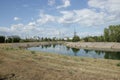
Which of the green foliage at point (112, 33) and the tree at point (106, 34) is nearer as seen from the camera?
the green foliage at point (112, 33)

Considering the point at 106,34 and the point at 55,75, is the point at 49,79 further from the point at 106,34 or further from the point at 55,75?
the point at 106,34

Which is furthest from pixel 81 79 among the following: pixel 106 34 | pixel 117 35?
pixel 106 34

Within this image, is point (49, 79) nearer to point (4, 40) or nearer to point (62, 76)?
point (62, 76)

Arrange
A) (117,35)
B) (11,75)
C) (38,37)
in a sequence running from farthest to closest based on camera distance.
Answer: (38,37) → (117,35) → (11,75)

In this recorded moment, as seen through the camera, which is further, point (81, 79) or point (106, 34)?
point (106, 34)

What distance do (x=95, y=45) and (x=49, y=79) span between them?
7953 cm

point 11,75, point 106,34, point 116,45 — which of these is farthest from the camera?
point 106,34

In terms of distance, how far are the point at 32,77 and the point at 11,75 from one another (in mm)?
1368

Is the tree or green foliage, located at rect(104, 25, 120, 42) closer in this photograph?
green foliage, located at rect(104, 25, 120, 42)

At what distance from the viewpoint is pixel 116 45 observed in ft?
255

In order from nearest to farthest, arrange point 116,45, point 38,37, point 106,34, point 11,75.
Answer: point 11,75, point 116,45, point 106,34, point 38,37

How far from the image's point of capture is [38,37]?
175000mm

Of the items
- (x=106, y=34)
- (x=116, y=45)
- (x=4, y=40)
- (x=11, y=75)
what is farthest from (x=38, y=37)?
(x=11, y=75)

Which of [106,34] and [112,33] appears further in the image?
[106,34]
